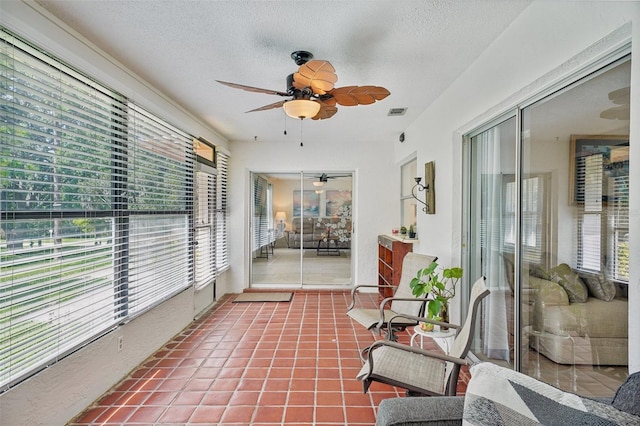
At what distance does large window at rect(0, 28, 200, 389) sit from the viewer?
5.48 feet

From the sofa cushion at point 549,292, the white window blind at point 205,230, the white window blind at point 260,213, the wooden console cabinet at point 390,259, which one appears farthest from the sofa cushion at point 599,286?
the white window blind at point 260,213

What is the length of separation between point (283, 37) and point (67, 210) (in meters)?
1.82

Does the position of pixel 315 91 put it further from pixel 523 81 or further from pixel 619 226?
pixel 619 226

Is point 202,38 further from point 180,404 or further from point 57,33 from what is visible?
point 180,404

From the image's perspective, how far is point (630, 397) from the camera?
795mm

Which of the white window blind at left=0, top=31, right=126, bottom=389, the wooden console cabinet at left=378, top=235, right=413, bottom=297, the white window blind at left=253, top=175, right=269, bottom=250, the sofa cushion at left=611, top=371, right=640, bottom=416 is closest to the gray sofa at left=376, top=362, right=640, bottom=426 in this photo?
the sofa cushion at left=611, top=371, right=640, bottom=416

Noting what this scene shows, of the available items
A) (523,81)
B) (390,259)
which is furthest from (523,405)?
(390,259)

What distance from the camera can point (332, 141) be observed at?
5332mm

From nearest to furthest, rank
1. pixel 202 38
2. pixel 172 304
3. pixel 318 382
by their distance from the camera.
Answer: pixel 202 38, pixel 318 382, pixel 172 304

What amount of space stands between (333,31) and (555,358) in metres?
2.46

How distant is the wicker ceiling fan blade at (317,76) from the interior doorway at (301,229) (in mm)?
3378

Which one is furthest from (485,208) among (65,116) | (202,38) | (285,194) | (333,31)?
(285,194)

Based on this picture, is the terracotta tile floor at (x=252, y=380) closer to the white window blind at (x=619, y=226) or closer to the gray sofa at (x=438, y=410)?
the gray sofa at (x=438, y=410)

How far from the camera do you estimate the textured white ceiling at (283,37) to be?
1.86m
